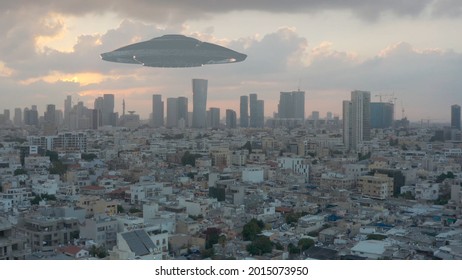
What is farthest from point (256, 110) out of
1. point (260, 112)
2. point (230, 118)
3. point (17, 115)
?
point (17, 115)

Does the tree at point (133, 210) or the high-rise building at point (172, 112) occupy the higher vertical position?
the high-rise building at point (172, 112)

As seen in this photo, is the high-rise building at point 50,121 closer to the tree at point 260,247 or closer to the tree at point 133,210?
the tree at point 133,210

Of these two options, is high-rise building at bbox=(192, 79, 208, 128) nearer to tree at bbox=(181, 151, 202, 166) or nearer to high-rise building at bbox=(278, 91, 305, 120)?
high-rise building at bbox=(278, 91, 305, 120)

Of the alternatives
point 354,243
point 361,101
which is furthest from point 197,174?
point 354,243

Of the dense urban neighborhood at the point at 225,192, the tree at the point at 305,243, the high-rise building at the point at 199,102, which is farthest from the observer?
the high-rise building at the point at 199,102

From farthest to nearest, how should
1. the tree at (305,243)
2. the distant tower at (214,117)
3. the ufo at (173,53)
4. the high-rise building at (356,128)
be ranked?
the high-rise building at (356,128) < the distant tower at (214,117) < the ufo at (173,53) < the tree at (305,243)

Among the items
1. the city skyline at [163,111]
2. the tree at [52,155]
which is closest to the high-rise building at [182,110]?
the city skyline at [163,111]

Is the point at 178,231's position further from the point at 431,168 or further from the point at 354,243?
the point at 431,168

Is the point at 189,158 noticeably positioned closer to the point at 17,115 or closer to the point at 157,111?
the point at 157,111
